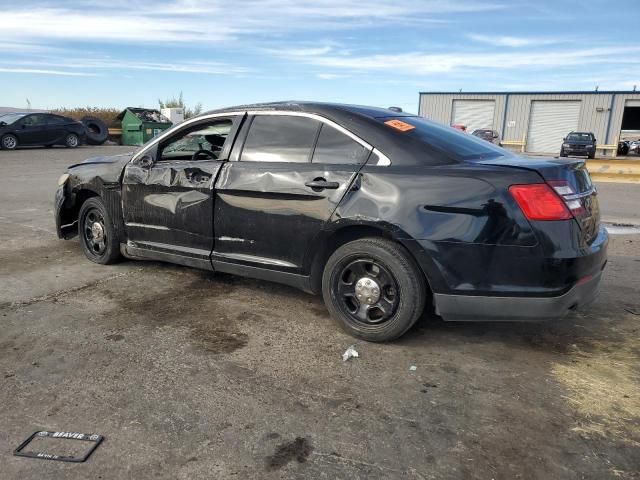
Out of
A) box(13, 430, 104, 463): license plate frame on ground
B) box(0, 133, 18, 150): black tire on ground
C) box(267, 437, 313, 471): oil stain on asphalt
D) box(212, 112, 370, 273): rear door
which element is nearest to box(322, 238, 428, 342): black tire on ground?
box(212, 112, 370, 273): rear door

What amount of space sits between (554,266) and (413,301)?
853mm

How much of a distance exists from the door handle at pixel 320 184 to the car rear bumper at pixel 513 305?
0.99m

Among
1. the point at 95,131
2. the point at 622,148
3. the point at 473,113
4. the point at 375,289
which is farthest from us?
the point at 473,113

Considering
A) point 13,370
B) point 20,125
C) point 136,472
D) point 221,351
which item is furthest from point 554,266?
point 20,125

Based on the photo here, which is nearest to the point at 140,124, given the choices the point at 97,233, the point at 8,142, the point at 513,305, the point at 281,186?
the point at 8,142

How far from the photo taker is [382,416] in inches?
108

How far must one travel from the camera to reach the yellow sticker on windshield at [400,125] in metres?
3.70

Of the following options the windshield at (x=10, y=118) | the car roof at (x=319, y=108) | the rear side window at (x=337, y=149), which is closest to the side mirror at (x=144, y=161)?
the car roof at (x=319, y=108)

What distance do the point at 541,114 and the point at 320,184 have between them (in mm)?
41107

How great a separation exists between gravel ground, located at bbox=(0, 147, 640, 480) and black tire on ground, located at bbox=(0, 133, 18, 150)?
18.2 meters

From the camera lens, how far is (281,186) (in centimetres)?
382

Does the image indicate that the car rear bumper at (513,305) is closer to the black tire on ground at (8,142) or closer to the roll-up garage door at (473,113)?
the black tire on ground at (8,142)

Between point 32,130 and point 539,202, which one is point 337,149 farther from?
point 32,130

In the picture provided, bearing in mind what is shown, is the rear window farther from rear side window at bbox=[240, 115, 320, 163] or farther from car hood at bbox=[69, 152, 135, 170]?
car hood at bbox=[69, 152, 135, 170]
